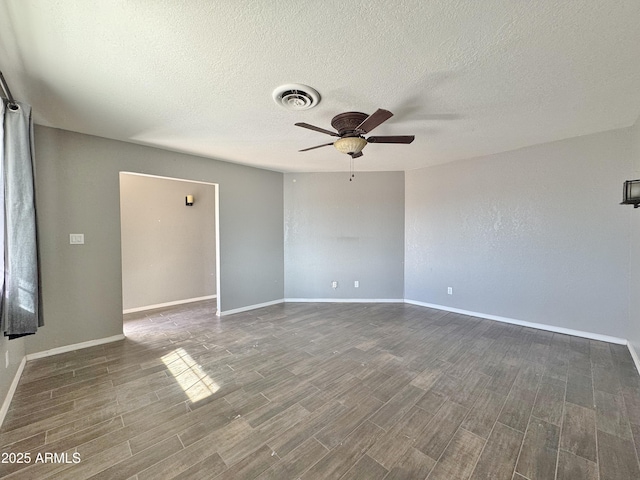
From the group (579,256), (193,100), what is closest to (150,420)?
(193,100)

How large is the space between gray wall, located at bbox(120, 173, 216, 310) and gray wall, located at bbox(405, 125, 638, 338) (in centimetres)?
451

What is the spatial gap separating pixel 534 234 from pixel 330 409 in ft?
12.2

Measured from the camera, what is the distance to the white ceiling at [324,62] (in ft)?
4.53

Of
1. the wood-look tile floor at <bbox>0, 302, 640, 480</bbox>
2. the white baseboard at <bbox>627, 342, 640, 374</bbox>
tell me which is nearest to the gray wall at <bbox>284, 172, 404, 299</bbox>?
the wood-look tile floor at <bbox>0, 302, 640, 480</bbox>

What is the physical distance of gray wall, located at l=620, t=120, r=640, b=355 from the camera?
2.69 m

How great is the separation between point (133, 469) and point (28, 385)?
177cm

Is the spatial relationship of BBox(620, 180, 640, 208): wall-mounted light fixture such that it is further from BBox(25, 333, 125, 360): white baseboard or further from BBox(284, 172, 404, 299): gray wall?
BBox(25, 333, 125, 360): white baseboard

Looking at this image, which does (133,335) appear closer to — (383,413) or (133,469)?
(133,469)

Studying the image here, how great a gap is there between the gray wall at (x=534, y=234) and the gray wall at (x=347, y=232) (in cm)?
50

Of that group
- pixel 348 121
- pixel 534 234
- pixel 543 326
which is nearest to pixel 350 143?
pixel 348 121

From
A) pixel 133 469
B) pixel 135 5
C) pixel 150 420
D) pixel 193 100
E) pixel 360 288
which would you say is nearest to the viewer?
pixel 135 5

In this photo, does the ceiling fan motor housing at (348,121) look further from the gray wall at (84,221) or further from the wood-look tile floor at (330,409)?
the gray wall at (84,221)

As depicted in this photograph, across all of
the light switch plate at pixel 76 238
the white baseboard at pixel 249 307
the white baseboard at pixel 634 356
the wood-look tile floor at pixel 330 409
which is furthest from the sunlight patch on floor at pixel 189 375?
the white baseboard at pixel 634 356

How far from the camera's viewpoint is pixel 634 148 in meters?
2.87
